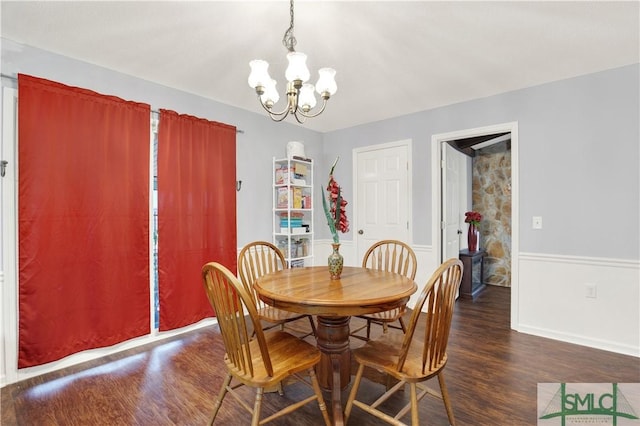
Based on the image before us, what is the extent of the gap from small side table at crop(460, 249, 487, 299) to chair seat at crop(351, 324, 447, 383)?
276cm

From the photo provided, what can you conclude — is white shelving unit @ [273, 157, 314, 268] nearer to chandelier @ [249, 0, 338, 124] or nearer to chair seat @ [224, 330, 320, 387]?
chandelier @ [249, 0, 338, 124]

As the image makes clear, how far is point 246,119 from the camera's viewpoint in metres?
3.61

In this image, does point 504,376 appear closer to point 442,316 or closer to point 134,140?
point 442,316

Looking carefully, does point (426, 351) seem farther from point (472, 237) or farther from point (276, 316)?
point (472, 237)

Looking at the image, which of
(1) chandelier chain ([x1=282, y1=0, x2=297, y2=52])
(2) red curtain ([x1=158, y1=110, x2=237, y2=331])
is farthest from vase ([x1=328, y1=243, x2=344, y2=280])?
(2) red curtain ([x1=158, y1=110, x2=237, y2=331])

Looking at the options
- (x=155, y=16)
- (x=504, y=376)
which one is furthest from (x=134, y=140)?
(x=504, y=376)

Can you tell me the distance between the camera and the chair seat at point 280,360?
4.70ft

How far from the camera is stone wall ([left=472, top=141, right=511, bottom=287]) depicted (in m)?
4.80

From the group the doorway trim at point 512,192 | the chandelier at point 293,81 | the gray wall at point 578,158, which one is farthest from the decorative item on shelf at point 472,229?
the chandelier at point 293,81

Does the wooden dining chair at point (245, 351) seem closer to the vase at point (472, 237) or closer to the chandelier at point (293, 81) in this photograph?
the chandelier at point (293, 81)

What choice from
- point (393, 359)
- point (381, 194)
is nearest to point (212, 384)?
point (393, 359)

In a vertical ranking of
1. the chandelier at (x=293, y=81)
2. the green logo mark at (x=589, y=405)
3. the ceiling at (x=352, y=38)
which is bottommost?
the green logo mark at (x=589, y=405)

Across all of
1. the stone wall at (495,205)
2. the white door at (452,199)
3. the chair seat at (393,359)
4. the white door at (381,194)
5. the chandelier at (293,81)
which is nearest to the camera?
the chair seat at (393,359)

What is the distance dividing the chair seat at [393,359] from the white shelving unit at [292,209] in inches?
83.3
